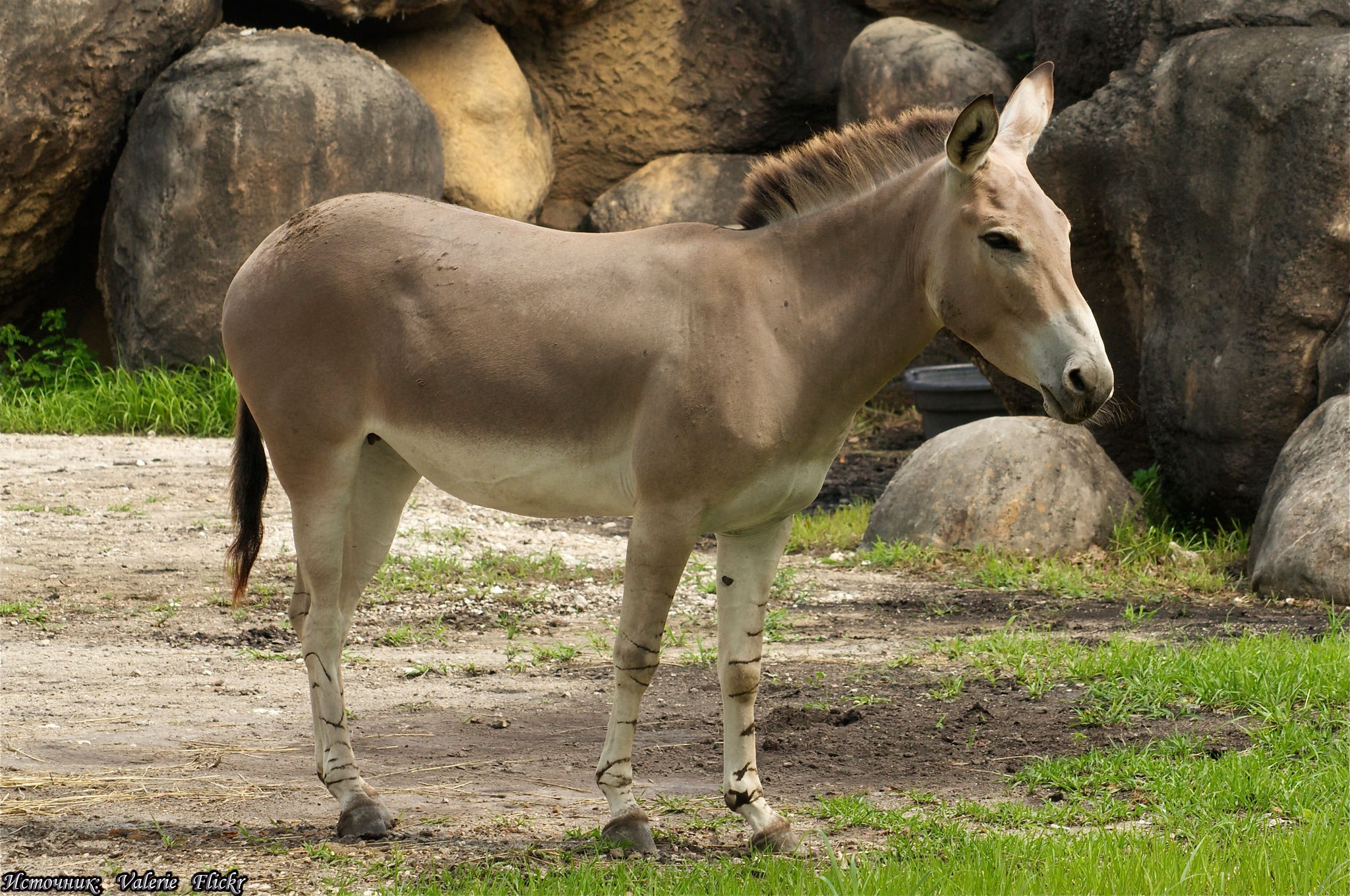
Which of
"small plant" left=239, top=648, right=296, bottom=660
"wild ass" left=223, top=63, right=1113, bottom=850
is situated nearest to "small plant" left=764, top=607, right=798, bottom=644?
"small plant" left=239, top=648, right=296, bottom=660

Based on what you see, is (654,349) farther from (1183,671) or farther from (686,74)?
(686,74)

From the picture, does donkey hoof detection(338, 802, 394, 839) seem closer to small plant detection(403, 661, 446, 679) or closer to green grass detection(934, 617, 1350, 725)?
small plant detection(403, 661, 446, 679)

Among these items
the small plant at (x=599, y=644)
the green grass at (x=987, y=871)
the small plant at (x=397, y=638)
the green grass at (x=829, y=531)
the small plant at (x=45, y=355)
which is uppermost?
the green grass at (x=987, y=871)

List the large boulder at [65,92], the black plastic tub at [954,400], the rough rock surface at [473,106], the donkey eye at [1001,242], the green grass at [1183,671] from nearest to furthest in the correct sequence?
the donkey eye at [1001,242] < the green grass at [1183,671] < the large boulder at [65,92] < the black plastic tub at [954,400] < the rough rock surface at [473,106]

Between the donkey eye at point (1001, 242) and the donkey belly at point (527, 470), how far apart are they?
3.68ft

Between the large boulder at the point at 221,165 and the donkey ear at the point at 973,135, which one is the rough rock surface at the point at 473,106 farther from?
the donkey ear at the point at 973,135

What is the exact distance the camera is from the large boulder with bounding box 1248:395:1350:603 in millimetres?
6824

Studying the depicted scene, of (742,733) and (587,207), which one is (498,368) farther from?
(587,207)

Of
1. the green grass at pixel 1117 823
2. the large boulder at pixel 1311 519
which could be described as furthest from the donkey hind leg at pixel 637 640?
the large boulder at pixel 1311 519

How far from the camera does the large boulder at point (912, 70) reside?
11.7 meters

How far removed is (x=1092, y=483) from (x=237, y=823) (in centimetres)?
592

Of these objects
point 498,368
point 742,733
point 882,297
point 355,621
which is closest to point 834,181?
point 882,297

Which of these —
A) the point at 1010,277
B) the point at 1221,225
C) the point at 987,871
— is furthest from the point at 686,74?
the point at 987,871

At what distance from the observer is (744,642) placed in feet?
12.7
